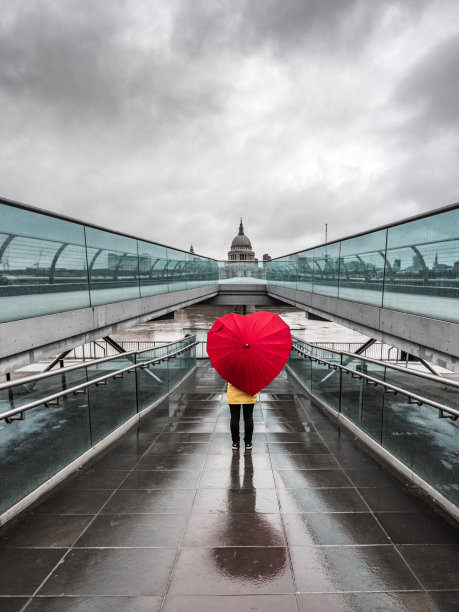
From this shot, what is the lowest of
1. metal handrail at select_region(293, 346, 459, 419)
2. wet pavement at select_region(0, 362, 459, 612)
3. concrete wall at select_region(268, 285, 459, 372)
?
wet pavement at select_region(0, 362, 459, 612)

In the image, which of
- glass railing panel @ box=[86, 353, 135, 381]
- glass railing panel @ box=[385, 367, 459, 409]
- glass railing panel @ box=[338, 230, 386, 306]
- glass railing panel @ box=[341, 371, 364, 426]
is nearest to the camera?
glass railing panel @ box=[385, 367, 459, 409]

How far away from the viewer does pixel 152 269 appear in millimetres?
9602

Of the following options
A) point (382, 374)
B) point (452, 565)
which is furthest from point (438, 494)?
point (382, 374)

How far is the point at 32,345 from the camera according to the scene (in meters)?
4.67

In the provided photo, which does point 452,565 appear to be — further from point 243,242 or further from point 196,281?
point 243,242

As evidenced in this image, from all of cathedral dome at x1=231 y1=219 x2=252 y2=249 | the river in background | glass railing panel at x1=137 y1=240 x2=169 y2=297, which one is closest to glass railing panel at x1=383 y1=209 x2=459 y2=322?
glass railing panel at x1=137 y1=240 x2=169 y2=297

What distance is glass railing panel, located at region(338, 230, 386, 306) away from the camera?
673 centimetres

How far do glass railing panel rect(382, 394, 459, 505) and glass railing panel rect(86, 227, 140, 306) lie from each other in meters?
5.36

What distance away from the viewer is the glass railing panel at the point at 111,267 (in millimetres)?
6414

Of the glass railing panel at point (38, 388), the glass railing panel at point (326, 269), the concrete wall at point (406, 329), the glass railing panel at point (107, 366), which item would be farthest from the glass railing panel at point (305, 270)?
the glass railing panel at point (38, 388)

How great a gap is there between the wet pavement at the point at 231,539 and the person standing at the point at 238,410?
0.65 ft

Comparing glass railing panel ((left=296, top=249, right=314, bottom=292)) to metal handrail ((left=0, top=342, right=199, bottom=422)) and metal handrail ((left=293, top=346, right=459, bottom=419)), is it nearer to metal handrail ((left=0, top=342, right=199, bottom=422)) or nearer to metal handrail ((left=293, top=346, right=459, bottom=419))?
metal handrail ((left=293, top=346, right=459, bottom=419))

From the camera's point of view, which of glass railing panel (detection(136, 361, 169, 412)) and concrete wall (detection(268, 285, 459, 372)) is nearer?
concrete wall (detection(268, 285, 459, 372))

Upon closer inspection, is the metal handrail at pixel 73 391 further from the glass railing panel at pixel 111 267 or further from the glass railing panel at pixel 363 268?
the glass railing panel at pixel 363 268
